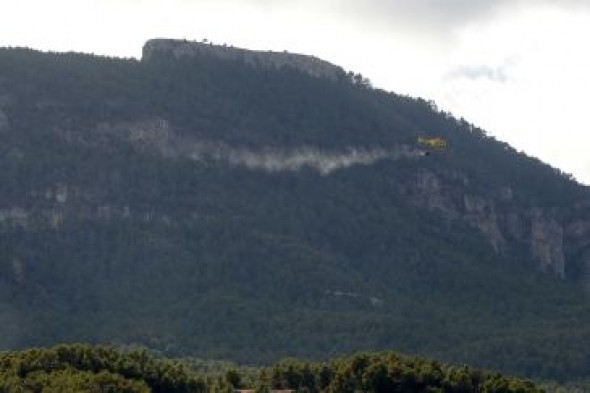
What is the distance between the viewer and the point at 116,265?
19088cm

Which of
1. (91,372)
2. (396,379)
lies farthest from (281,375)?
(91,372)

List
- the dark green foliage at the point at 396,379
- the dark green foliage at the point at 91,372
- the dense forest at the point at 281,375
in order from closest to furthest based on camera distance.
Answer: the dark green foliage at the point at 91,372
the dense forest at the point at 281,375
the dark green foliage at the point at 396,379

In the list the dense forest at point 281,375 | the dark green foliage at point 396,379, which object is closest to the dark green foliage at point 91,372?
the dense forest at point 281,375

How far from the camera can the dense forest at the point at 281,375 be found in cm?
11962

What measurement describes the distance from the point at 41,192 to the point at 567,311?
4015cm

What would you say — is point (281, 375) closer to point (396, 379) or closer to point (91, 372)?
point (396, 379)

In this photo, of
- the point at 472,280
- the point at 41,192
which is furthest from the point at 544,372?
the point at 41,192

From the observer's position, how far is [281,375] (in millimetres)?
127000

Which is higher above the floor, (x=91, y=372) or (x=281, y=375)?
(x=281, y=375)

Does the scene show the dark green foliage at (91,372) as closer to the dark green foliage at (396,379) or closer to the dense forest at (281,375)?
the dense forest at (281,375)

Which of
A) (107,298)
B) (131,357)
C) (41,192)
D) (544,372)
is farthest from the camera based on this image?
(41,192)

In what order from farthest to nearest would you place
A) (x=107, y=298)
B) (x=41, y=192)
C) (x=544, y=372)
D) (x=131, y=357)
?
(x=41, y=192) < (x=107, y=298) < (x=544, y=372) < (x=131, y=357)

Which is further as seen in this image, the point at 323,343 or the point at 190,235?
the point at 190,235

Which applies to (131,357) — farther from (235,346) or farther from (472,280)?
(472,280)
